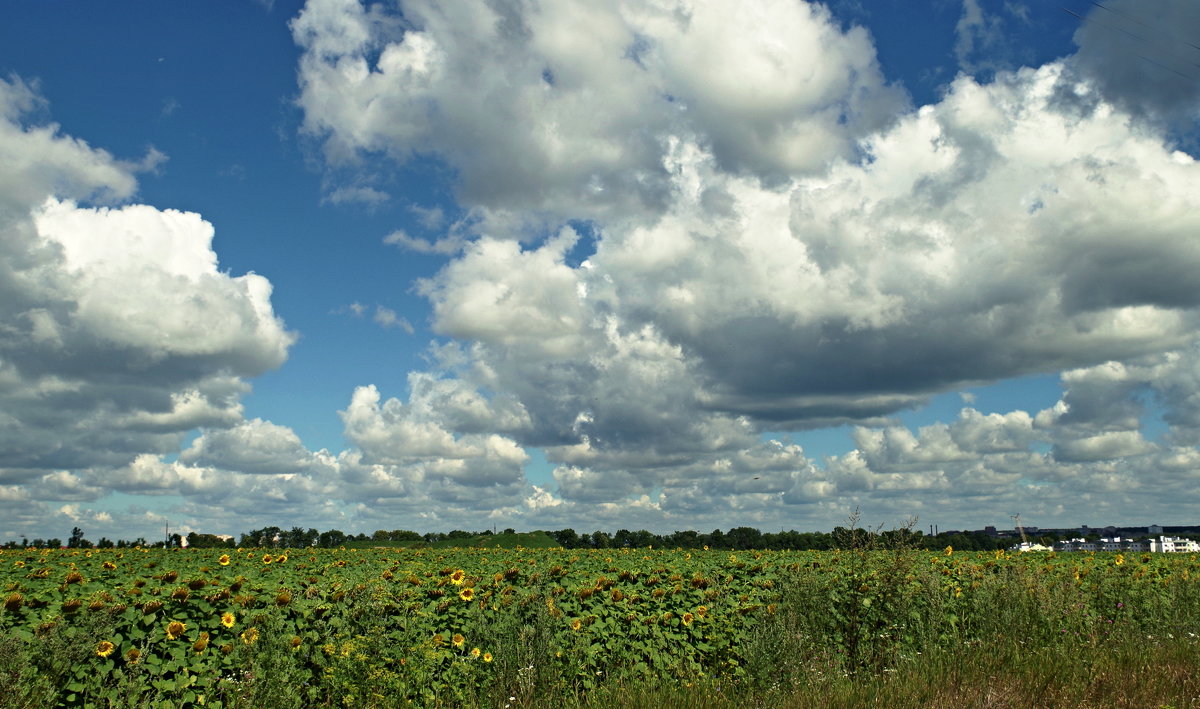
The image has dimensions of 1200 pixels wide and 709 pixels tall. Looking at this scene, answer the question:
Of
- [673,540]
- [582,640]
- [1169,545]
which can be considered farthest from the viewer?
[1169,545]

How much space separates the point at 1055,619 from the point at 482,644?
799cm

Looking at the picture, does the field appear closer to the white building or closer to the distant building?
the distant building

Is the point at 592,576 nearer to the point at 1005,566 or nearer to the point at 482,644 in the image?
the point at 482,644

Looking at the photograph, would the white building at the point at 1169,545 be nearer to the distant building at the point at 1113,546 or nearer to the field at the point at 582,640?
the distant building at the point at 1113,546

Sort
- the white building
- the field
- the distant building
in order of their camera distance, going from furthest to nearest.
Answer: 1. the white building
2. the distant building
3. the field

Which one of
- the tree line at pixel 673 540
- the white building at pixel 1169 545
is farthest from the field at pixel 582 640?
the white building at pixel 1169 545

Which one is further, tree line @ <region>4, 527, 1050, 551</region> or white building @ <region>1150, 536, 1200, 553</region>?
white building @ <region>1150, 536, 1200, 553</region>

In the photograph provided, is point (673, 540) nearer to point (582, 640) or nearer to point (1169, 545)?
point (582, 640)

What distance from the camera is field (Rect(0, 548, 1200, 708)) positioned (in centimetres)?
809

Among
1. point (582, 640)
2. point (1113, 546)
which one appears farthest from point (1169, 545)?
point (582, 640)

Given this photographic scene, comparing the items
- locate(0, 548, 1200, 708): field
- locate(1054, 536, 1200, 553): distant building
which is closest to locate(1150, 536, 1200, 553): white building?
locate(1054, 536, 1200, 553): distant building

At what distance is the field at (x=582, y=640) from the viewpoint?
809 cm

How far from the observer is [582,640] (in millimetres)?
10047

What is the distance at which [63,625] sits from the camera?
824 cm
